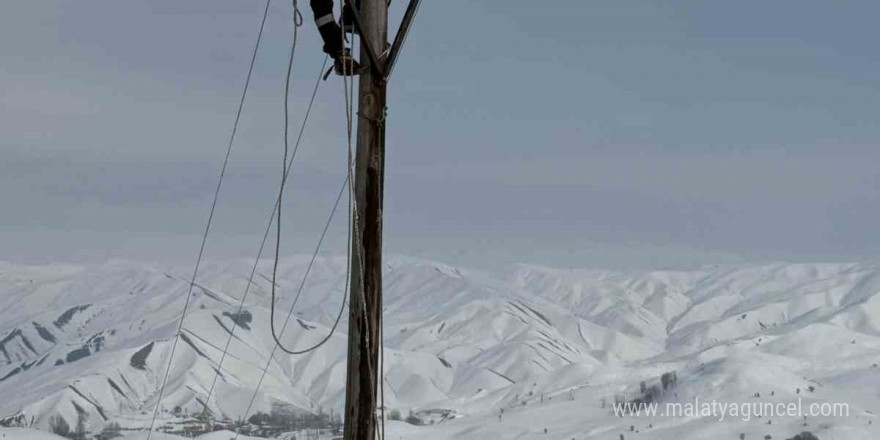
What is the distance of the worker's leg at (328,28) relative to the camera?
12.4 meters

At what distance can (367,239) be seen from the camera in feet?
40.6

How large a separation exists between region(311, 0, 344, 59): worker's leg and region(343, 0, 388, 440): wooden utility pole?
0.32 m

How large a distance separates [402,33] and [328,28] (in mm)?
932

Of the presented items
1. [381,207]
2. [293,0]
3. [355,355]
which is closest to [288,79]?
[293,0]

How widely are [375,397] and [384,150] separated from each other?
289 cm

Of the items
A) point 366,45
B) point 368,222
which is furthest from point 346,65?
point 368,222

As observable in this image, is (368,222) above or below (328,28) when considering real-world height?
below

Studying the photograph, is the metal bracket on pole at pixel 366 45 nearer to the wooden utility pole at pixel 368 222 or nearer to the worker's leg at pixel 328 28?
the wooden utility pole at pixel 368 222

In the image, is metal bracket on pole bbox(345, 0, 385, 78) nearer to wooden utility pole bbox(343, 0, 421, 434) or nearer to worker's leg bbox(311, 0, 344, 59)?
wooden utility pole bbox(343, 0, 421, 434)

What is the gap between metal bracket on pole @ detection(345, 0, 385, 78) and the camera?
39.1 feet

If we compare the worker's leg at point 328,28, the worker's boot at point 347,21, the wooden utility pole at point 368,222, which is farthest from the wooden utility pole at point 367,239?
the worker's leg at point 328,28

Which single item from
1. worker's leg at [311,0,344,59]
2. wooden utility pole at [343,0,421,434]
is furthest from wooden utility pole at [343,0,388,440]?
worker's leg at [311,0,344,59]

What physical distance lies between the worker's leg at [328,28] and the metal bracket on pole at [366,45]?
268mm

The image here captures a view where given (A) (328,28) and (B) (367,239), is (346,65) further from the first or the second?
(B) (367,239)
